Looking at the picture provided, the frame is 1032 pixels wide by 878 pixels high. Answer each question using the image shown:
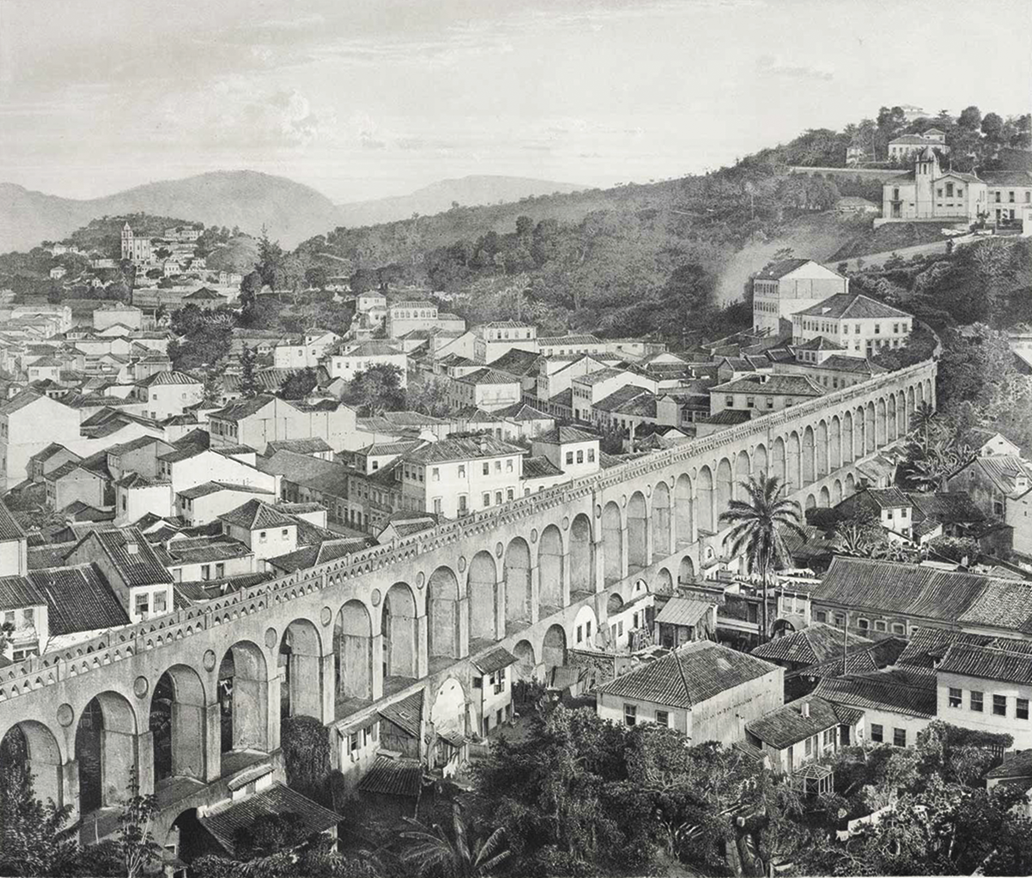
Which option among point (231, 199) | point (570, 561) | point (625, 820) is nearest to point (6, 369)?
point (231, 199)

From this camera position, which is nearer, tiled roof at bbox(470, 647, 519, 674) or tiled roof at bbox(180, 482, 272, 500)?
tiled roof at bbox(470, 647, 519, 674)

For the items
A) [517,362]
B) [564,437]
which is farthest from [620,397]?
[564,437]

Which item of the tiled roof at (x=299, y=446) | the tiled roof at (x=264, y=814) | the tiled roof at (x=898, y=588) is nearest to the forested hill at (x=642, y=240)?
the tiled roof at (x=299, y=446)

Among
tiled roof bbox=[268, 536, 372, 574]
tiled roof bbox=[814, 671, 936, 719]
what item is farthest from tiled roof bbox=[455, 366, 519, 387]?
tiled roof bbox=[814, 671, 936, 719]

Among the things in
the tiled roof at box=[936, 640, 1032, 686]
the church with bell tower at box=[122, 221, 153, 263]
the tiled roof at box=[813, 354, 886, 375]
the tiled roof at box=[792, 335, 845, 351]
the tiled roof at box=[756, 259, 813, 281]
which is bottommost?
the tiled roof at box=[936, 640, 1032, 686]

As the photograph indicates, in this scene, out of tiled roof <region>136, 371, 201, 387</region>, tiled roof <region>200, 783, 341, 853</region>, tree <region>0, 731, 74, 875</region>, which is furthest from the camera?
tiled roof <region>136, 371, 201, 387</region>

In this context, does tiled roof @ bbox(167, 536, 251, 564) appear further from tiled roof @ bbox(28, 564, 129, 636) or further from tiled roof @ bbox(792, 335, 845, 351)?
tiled roof @ bbox(792, 335, 845, 351)
